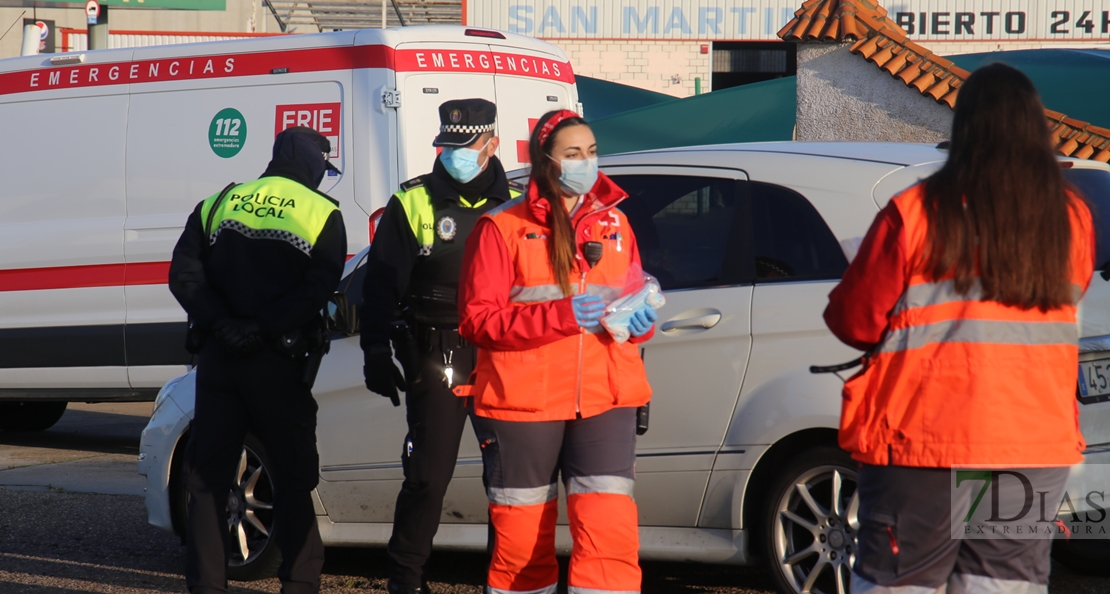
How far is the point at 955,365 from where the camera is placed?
2.59 meters

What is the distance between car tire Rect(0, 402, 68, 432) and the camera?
9.41m

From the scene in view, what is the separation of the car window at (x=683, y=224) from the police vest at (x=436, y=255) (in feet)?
2.31

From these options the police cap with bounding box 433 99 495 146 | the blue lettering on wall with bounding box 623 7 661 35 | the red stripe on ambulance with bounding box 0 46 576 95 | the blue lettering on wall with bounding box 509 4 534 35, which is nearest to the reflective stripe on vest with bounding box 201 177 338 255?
the police cap with bounding box 433 99 495 146

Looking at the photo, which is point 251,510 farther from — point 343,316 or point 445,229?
point 445,229

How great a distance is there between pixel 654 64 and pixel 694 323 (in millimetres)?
17595

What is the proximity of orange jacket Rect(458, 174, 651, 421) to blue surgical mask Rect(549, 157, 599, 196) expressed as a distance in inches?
2.3

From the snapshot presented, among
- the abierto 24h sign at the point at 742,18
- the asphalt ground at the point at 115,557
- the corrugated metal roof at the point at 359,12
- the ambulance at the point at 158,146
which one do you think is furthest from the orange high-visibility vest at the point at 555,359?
the corrugated metal roof at the point at 359,12

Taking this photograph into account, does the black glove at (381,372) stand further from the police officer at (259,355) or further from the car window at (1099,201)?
the car window at (1099,201)

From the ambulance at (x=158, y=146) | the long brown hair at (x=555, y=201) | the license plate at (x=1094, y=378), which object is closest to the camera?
the long brown hair at (x=555, y=201)

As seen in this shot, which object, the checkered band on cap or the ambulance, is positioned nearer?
the checkered band on cap

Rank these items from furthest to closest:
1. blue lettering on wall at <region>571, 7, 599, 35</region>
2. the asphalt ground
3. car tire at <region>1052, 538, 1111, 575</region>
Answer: blue lettering on wall at <region>571, 7, 599, 35</region> → the asphalt ground → car tire at <region>1052, 538, 1111, 575</region>

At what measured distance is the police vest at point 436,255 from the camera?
4.20 m

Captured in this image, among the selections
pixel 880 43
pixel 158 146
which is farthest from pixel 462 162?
pixel 880 43

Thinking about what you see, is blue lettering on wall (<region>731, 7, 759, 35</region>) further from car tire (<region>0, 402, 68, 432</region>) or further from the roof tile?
car tire (<region>0, 402, 68, 432</region>)
